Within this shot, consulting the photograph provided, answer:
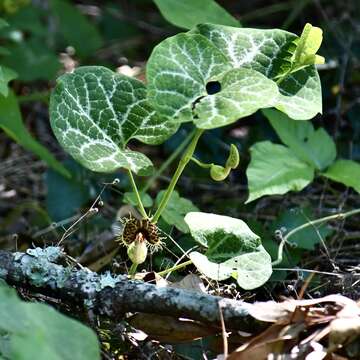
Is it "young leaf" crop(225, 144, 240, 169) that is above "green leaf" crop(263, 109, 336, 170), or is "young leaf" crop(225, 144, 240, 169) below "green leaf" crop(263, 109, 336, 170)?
above

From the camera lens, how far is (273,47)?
127cm

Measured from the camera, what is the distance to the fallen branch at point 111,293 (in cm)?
108

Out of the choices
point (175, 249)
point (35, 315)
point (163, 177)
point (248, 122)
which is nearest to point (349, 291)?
point (175, 249)

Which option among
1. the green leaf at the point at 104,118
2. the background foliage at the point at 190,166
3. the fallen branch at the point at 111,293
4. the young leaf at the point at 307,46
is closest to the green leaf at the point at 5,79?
the background foliage at the point at 190,166

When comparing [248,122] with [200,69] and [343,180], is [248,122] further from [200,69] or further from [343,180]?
[200,69]

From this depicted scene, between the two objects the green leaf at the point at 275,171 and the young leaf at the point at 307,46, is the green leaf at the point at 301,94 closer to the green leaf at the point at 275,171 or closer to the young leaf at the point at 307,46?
the young leaf at the point at 307,46

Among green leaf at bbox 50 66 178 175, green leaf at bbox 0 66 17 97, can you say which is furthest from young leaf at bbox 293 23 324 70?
green leaf at bbox 0 66 17 97

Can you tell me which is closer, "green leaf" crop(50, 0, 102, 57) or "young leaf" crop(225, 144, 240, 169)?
"young leaf" crop(225, 144, 240, 169)

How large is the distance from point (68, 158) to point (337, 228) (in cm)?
83

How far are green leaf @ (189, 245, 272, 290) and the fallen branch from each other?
0.06 meters

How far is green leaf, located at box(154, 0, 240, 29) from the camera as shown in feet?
5.23

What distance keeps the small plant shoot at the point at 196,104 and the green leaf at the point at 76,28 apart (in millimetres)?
1340

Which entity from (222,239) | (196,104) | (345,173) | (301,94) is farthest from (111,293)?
(345,173)

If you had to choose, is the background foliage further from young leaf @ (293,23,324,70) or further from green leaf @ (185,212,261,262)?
young leaf @ (293,23,324,70)
